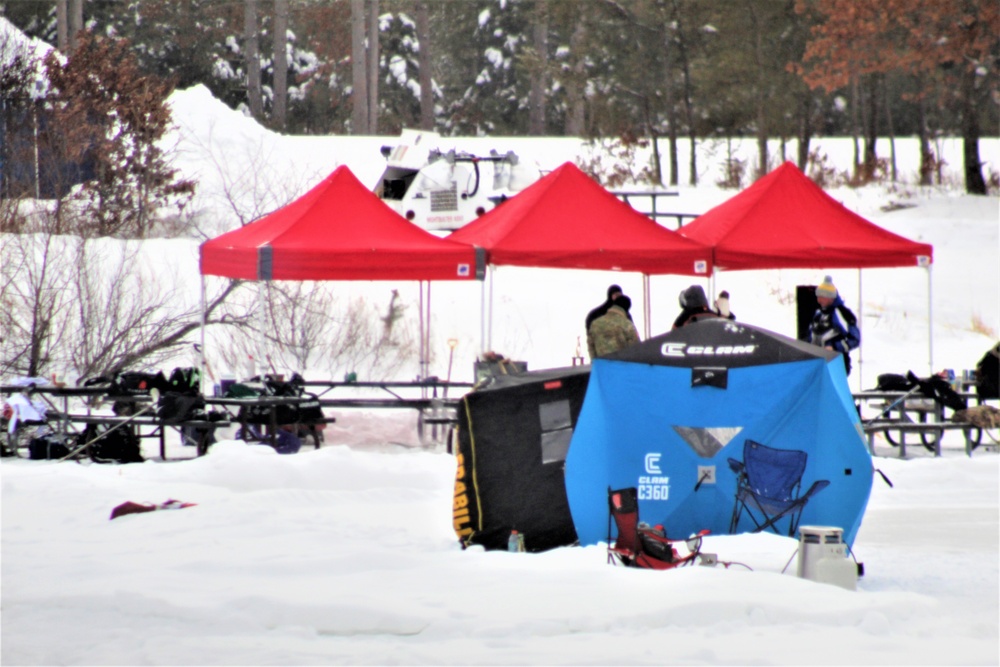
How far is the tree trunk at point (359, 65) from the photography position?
36.0 m

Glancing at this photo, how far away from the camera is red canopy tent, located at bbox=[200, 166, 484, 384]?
13.9 meters

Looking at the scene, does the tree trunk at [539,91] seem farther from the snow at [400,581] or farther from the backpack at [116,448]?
the backpack at [116,448]

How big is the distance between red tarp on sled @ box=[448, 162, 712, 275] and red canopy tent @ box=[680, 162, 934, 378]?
1.85 ft

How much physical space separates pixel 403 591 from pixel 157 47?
136 feet

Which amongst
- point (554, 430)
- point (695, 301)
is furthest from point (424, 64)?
point (554, 430)

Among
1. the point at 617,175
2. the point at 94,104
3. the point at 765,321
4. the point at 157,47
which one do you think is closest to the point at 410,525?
the point at 765,321

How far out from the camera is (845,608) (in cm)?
655

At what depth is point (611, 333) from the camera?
12.9 metres

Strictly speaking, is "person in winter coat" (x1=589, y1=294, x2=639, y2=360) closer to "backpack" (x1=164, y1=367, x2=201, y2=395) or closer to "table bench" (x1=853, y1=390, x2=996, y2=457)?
"table bench" (x1=853, y1=390, x2=996, y2=457)

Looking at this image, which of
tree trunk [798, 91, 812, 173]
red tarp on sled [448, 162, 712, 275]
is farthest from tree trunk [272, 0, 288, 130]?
red tarp on sled [448, 162, 712, 275]

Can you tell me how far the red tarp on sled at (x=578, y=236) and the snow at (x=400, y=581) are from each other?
232cm

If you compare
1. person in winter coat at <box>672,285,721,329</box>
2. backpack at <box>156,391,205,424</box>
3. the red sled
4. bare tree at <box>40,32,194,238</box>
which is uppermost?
bare tree at <box>40,32,194,238</box>

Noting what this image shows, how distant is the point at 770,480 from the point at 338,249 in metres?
6.98

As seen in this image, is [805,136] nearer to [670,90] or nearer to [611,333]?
[670,90]
